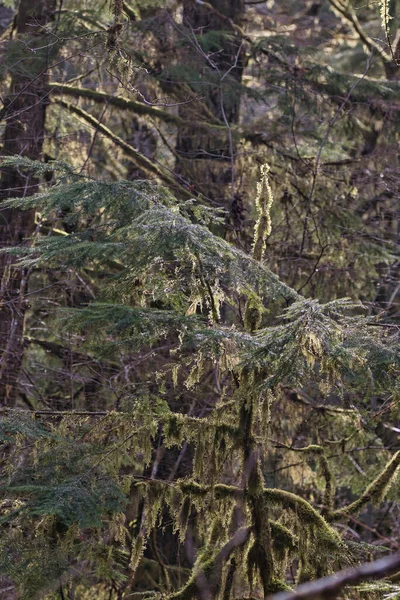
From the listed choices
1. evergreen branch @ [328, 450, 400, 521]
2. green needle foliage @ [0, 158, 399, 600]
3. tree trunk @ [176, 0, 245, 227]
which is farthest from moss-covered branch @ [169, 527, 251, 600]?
tree trunk @ [176, 0, 245, 227]

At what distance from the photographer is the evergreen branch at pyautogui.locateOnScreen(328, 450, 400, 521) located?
15.2 feet

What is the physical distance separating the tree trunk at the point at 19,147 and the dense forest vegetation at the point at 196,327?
0.12 ft

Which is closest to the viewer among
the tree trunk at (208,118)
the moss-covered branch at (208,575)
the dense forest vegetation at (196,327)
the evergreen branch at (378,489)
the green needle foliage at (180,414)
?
the green needle foliage at (180,414)

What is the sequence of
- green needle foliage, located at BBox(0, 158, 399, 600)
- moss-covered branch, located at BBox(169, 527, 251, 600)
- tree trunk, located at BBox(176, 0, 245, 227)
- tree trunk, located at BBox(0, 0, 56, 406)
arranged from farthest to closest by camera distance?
tree trunk, located at BBox(176, 0, 245, 227) → tree trunk, located at BBox(0, 0, 56, 406) → moss-covered branch, located at BBox(169, 527, 251, 600) → green needle foliage, located at BBox(0, 158, 399, 600)

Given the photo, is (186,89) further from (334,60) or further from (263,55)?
(334,60)

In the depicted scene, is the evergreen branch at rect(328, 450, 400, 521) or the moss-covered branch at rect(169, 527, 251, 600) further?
the evergreen branch at rect(328, 450, 400, 521)

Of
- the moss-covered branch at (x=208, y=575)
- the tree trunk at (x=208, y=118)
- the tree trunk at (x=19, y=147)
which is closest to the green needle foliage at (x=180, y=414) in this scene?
the moss-covered branch at (x=208, y=575)

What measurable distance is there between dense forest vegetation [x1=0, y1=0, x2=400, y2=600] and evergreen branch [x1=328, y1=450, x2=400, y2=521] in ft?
0.04

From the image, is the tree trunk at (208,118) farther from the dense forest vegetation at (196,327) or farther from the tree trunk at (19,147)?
the tree trunk at (19,147)

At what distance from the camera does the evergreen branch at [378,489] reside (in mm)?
4625

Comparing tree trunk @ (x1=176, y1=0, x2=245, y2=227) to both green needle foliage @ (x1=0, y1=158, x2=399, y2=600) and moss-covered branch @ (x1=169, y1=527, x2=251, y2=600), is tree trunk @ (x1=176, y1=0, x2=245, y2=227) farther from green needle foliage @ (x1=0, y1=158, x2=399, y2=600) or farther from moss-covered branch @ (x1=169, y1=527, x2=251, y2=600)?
moss-covered branch @ (x1=169, y1=527, x2=251, y2=600)

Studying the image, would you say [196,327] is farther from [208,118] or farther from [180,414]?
[208,118]

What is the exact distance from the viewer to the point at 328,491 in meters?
4.91

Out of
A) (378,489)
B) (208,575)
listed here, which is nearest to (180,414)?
(208,575)
